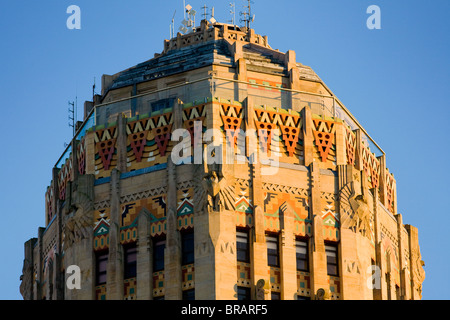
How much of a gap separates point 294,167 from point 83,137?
9901 millimetres

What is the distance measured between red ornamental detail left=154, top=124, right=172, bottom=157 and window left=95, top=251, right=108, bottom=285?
512 cm

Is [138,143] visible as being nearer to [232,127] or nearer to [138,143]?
[138,143]

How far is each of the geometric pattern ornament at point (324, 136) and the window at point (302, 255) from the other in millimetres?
4404

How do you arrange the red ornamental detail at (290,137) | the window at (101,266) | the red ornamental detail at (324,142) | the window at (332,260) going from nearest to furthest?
the window at (332,260) → the window at (101,266) → the red ornamental detail at (290,137) → the red ornamental detail at (324,142)

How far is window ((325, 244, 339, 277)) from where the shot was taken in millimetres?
91062

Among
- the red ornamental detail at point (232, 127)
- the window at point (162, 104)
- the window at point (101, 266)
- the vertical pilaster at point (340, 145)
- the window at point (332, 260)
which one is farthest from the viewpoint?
the window at point (162, 104)

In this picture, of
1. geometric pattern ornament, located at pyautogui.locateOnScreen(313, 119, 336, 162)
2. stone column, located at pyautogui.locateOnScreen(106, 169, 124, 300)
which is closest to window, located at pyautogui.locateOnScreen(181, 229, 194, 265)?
stone column, located at pyautogui.locateOnScreen(106, 169, 124, 300)

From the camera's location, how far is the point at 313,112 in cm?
9500

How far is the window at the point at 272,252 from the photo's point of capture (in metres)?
90.4

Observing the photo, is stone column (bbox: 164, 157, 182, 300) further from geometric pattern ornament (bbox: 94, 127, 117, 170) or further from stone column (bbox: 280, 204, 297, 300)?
stone column (bbox: 280, 204, 297, 300)

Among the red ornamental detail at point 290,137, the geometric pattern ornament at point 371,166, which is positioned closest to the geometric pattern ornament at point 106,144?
the red ornamental detail at point 290,137

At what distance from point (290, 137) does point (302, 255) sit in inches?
220

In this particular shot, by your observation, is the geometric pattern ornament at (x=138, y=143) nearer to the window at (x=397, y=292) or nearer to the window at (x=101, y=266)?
the window at (x=101, y=266)
